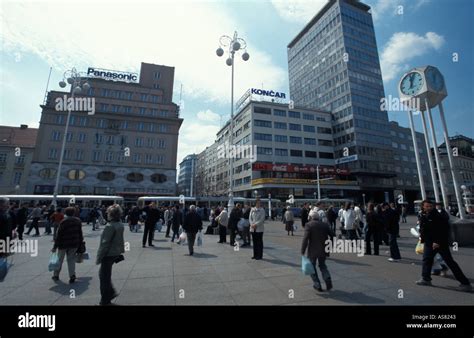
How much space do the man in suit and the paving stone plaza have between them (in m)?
0.27

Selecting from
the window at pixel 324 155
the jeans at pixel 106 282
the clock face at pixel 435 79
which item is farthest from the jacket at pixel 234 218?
the window at pixel 324 155

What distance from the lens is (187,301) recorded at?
445cm

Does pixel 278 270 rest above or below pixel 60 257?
below

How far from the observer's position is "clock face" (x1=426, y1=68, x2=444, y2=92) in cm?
1251

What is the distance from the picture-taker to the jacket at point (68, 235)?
577 cm

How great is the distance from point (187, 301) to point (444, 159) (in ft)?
287

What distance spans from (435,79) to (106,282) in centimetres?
1735

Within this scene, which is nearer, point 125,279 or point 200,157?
point 125,279

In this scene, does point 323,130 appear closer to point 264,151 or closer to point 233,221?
point 264,151

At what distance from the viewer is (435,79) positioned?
12656 millimetres
